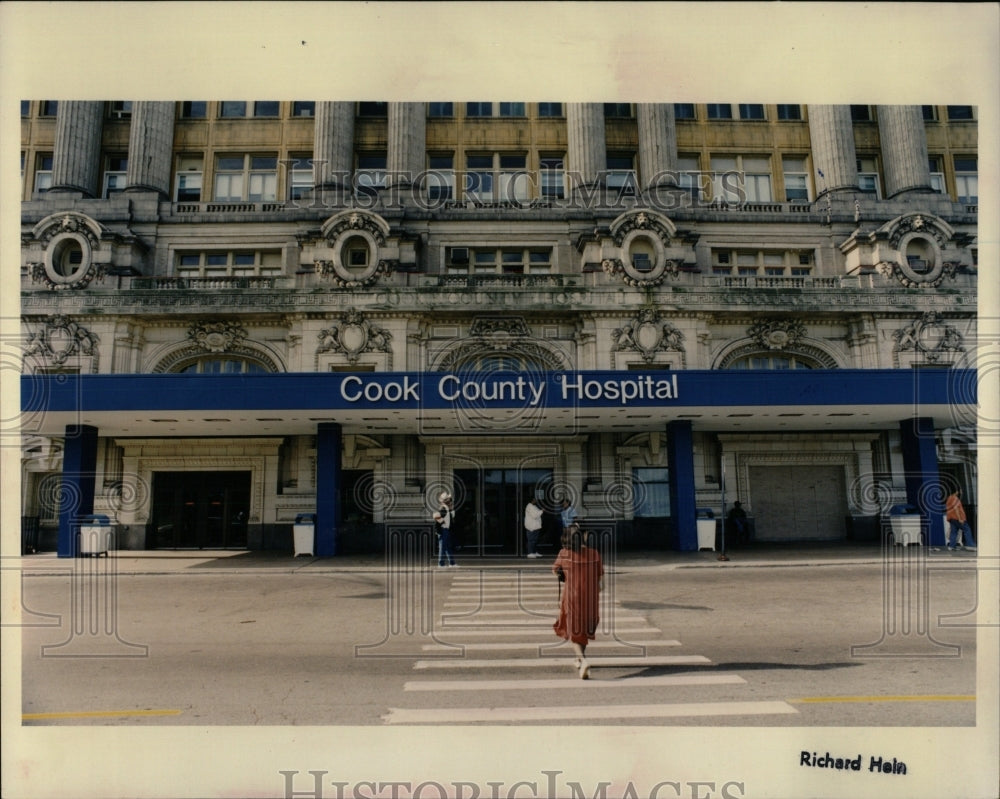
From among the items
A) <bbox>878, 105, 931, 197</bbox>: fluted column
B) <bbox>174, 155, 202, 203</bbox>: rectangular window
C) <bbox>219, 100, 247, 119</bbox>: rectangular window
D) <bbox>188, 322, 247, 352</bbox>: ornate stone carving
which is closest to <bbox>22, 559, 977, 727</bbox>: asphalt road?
<bbox>188, 322, 247, 352</bbox>: ornate stone carving

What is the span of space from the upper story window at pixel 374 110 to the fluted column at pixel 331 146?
3.21 feet

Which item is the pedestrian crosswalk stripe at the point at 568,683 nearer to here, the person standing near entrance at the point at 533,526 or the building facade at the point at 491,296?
the person standing near entrance at the point at 533,526

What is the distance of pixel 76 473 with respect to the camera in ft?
66.4

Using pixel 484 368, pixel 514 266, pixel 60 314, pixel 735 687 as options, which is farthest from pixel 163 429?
pixel 735 687

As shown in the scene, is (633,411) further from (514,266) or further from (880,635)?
(880,635)

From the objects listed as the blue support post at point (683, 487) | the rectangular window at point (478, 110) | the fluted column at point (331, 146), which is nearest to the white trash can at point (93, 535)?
the fluted column at point (331, 146)

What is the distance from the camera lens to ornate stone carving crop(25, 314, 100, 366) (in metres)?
23.5

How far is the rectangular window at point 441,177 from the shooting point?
27.1m

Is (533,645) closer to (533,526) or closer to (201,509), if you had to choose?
(533,526)

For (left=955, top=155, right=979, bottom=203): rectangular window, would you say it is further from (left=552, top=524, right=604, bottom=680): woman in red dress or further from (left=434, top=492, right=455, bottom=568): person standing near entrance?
(left=552, top=524, right=604, bottom=680): woman in red dress

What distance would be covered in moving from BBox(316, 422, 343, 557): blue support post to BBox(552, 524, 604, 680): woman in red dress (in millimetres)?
13766

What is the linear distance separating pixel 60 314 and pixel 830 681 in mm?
26262

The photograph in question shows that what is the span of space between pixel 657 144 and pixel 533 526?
1681cm

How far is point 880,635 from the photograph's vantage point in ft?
30.3
